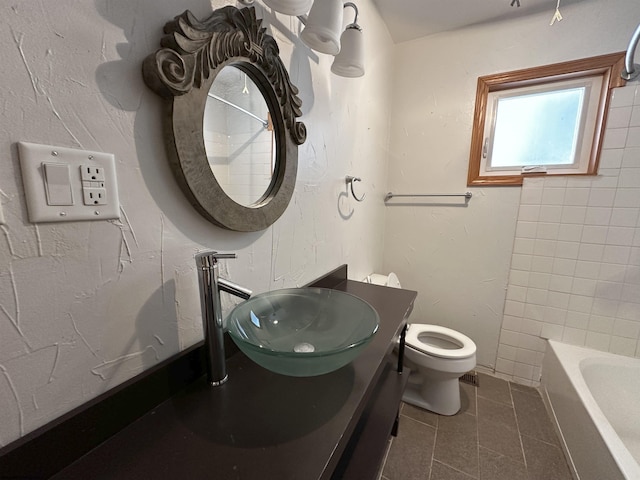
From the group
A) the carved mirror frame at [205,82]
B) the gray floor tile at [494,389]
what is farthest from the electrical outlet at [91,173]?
the gray floor tile at [494,389]

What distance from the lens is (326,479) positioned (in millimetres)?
460

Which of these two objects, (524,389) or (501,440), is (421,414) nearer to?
(501,440)

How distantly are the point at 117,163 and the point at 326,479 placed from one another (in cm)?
70

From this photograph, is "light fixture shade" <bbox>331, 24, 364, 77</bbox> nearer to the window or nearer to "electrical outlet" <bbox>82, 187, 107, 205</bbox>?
"electrical outlet" <bbox>82, 187, 107, 205</bbox>

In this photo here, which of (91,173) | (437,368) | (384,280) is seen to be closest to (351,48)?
(91,173)

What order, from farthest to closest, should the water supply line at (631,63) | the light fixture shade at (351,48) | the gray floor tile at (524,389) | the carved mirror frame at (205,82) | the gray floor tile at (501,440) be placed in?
1. the gray floor tile at (524,389)
2. the gray floor tile at (501,440)
3. the water supply line at (631,63)
4. the light fixture shade at (351,48)
5. the carved mirror frame at (205,82)

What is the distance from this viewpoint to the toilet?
1487mm

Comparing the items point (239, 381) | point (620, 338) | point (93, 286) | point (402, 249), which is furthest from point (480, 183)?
point (93, 286)

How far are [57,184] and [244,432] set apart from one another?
55 cm

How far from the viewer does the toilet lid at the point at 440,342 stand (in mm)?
1507

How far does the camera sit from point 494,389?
69.7 inches

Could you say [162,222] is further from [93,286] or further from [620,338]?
[620,338]

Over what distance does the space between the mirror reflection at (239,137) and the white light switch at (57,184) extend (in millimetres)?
283

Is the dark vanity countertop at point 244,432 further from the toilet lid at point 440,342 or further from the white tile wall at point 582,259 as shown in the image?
the white tile wall at point 582,259
